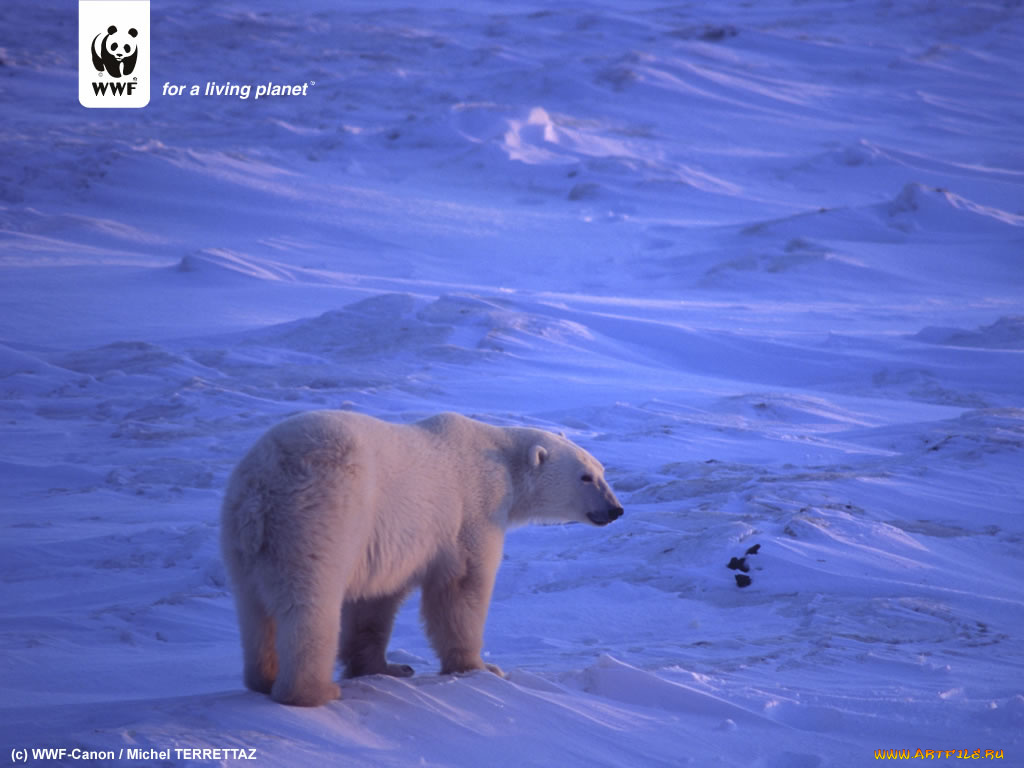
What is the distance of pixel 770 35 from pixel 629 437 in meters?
25.1

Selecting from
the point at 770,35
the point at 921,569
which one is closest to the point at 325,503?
the point at 921,569

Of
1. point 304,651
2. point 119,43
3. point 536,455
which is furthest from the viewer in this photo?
point 119,43

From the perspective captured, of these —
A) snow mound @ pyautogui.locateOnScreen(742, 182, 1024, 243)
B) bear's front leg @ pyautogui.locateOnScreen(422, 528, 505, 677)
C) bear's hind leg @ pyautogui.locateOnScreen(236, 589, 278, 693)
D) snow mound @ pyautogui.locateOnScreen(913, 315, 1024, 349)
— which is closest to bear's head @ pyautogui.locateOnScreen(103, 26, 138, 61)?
snow mound @ pyautogui.locateOnScreen(742, 182, 1024, 243)

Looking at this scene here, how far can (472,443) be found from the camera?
4062 mm

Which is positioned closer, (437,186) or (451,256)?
(451,256)

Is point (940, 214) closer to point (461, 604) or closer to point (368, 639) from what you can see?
point (461, 604)

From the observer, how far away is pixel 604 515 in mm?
4289

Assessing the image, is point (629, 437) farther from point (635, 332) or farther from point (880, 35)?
point (880, 35)

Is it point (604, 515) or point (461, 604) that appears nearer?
point (461, 604)

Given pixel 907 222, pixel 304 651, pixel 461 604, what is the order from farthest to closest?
pixel 907 222
pixel 461 604
pixel 304 651

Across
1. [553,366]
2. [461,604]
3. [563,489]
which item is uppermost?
[563,489]

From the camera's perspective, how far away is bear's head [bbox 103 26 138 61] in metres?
16.1

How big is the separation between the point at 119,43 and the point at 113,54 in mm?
217

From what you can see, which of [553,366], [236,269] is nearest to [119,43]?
[236,269]
